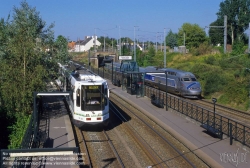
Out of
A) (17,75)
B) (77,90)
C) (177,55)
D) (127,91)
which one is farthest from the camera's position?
(177,55)

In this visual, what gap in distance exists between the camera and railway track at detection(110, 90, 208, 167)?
16.0m

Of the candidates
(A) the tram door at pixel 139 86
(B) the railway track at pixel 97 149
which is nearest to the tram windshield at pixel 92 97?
(B) the railway track at pixel 97 149

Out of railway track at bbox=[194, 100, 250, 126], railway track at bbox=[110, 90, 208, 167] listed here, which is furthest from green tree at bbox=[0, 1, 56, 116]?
railway track at bbox=[194, 100, 250, 126]

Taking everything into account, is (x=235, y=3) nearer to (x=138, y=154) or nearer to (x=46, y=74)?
(x=46, y=74)

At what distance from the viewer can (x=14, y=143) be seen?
1952cm

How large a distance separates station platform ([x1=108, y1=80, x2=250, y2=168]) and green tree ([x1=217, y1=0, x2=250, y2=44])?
47.5 metres

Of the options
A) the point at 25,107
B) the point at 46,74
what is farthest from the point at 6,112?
the point at 46,74

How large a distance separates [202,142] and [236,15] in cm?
5798

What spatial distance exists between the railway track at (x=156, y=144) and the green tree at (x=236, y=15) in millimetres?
48956

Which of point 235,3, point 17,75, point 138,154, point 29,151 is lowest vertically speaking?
point 138,154

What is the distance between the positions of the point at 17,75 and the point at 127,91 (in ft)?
58.9

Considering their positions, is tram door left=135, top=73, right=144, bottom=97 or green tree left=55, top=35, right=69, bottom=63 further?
tram door left=135, top=73, right=144, bottom=97

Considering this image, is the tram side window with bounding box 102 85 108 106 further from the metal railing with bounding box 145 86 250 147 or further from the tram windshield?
the metal railing with bounding box 145 86 250 147

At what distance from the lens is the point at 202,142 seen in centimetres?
1855
